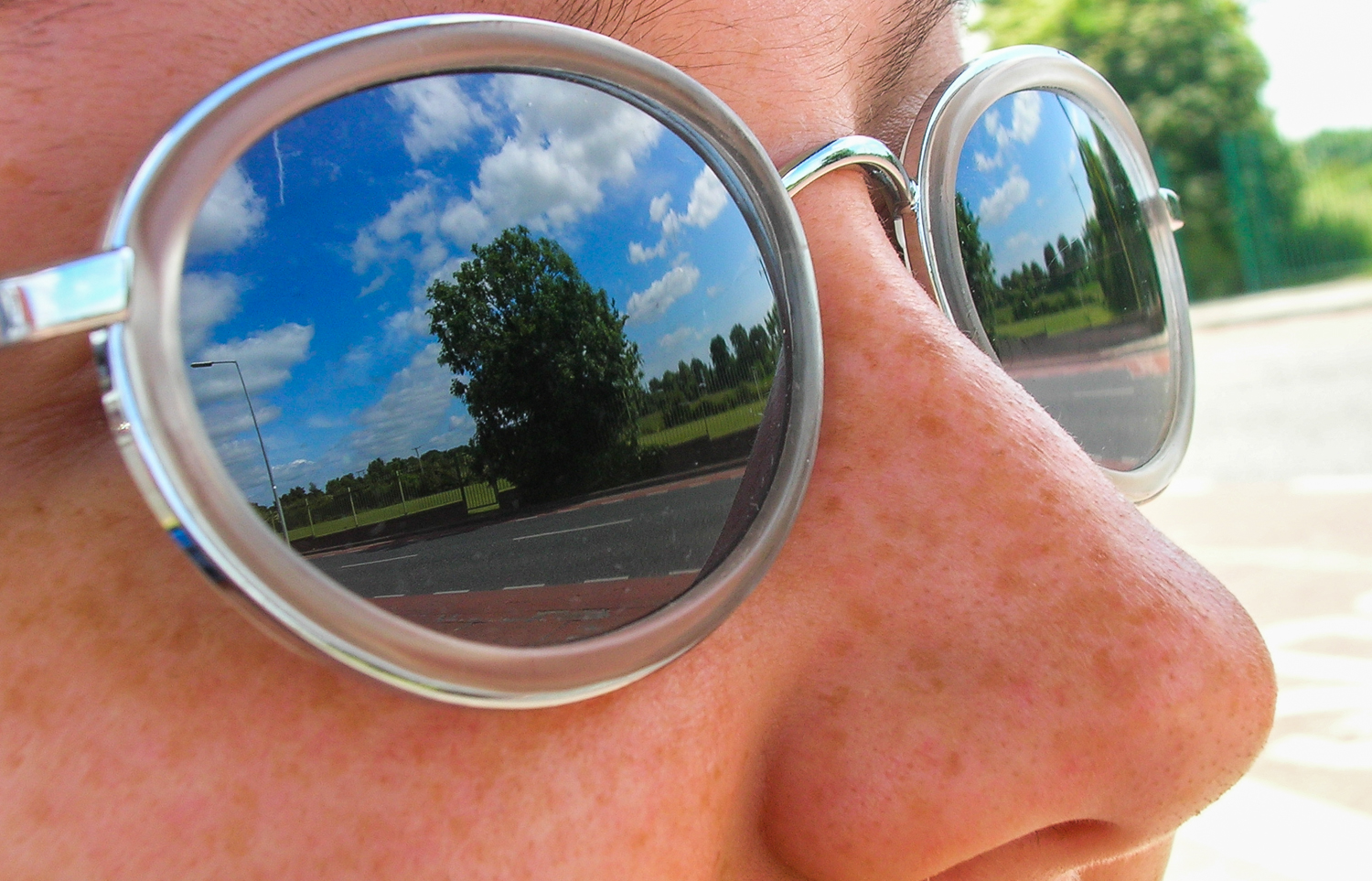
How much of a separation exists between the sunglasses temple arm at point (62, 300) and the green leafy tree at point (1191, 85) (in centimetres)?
1514

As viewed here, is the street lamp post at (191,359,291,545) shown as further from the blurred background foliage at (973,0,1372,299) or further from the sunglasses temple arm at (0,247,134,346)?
the blurred background foliage at (973,0,1372,299)

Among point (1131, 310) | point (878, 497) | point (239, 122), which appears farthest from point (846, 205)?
point (1131, 310)

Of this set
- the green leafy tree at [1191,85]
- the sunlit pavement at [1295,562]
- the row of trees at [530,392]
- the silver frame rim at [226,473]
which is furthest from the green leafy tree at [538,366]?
the green leafy tree at [1191,85]

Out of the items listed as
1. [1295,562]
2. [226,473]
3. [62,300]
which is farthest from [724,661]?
[1295,562]

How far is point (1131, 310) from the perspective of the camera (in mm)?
1403

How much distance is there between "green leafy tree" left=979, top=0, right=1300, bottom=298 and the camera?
1409 cm

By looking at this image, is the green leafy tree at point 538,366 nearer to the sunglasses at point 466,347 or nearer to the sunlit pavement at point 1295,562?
the sunglasses at point 466,347

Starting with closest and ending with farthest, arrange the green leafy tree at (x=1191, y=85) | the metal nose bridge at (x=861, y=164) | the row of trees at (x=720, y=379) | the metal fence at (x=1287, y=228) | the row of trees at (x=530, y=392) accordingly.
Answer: the row of trees at (x=530, y=392) < the row of trees at (x=720, y=379) < the metal nose bridge at (x=861, y=164) < the metal fence at (x=1287, y=228) < the green leafy tree at (x=1191, y=85)

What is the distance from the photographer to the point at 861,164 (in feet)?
3.12

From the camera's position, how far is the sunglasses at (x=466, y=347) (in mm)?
560

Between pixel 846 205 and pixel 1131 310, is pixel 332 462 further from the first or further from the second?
pixel 1131 310

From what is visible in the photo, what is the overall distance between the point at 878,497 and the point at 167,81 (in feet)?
1.85

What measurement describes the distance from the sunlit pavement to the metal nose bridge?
1868 millimetres

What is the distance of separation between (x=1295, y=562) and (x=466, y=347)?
14.9ft
